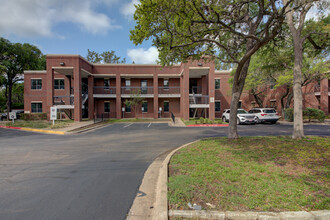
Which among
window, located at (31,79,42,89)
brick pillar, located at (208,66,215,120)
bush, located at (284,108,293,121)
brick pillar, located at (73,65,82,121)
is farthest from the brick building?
bush, located at (284,108,293,121)

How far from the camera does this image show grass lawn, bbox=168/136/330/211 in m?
2.70

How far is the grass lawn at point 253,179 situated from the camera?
8.87ft

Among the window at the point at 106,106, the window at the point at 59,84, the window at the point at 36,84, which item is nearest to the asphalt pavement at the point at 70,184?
the window at the point at 106,106

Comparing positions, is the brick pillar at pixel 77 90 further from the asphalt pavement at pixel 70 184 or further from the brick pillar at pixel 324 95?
the brick pillar at pixel 324 95

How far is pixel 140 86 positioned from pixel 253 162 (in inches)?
883

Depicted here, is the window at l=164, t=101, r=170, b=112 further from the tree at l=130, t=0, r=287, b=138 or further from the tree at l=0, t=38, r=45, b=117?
the tree at l=0, t=38, r=45, b=117

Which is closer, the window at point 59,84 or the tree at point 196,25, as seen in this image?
the tree at point 196,25

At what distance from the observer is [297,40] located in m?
7.73

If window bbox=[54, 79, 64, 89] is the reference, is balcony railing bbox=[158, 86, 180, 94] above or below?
below

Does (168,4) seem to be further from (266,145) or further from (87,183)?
(266,145)

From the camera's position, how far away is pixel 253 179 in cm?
355

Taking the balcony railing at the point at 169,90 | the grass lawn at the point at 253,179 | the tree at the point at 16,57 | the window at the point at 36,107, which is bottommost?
the grass lawn at the point at 253,179

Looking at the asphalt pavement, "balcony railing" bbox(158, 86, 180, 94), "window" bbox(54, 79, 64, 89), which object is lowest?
the asphalt pavement

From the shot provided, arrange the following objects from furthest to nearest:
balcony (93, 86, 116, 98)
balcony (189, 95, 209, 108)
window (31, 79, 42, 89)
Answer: window (31, 79, 42, 89)
balcony (93, 86, 116, 98)
balcony (189, 95, 209, 108)
